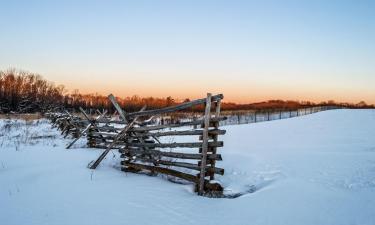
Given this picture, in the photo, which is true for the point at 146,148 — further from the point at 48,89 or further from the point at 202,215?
the point at 48,89

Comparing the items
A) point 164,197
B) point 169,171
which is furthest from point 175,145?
point 164,197

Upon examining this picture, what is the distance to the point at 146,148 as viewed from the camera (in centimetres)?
776

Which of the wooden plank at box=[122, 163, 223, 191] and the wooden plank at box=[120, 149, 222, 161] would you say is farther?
the wooden plank at box=[120, 149, 222, 161]

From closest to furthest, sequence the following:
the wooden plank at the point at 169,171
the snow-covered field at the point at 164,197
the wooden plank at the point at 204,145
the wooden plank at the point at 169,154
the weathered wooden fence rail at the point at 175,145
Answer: the snow-covered field at the point at 164,197
the wooden plank at the point at 204,145
the weathered wooden fence rail at the point at 175,145
the wooden plank at the point at 169,154
the wooden plank at the point at 169,171

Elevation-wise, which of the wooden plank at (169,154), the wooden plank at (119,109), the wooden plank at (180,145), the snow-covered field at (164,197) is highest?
the wooden plank at (119,109)

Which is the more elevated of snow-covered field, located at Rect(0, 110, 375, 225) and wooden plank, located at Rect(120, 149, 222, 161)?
wooden plank, located at Rect(120, 149, 222, 161)

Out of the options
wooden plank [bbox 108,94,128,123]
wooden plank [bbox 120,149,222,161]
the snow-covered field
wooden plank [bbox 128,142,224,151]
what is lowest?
→ the snow-covered field

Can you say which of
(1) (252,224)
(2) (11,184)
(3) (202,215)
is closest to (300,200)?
(1) (252,224)

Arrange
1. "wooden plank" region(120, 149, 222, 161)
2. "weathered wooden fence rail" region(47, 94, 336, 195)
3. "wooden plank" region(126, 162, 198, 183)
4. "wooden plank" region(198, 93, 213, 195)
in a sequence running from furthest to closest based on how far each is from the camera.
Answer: "wooden plank" region(126, 162, 198, 183), "wooden plank" region(120, 149, 222, 161), "weathered wooden fence rail" region(47, 94, 336, 195), "wooden plank" region(198, 93, 213, 195)

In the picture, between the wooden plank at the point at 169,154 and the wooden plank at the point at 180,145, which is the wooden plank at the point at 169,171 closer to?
the wooden plank at the point at 169,154

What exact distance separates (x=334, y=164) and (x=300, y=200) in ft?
14.6

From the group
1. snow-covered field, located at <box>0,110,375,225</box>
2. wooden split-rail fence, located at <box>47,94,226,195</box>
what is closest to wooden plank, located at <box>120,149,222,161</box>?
wooden split-rail fence, located at <box>47,94,226,195</box>

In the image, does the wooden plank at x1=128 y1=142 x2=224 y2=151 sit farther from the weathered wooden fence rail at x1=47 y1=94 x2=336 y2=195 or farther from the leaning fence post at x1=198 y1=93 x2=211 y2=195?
the leaning fence post at x1=198 y1=93 x2=211 y2=195

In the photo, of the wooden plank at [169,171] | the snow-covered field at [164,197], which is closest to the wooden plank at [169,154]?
the wooden plank at [169,171]
